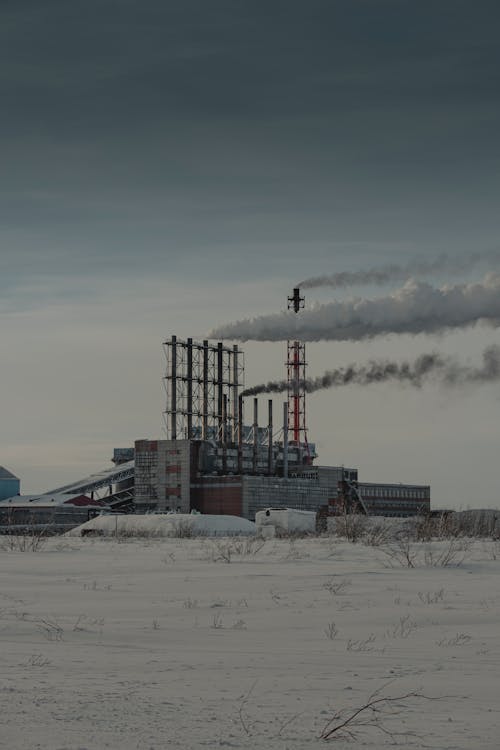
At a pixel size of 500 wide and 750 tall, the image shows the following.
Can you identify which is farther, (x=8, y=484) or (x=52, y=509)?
(x=8, y=484)

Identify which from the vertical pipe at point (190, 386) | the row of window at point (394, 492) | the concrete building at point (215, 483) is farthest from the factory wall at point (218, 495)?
the row of window at point (394, 492)

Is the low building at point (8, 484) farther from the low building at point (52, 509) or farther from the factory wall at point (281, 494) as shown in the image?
the factory wall at point (281, 494)

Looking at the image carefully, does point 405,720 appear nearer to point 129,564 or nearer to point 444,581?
point 444,581

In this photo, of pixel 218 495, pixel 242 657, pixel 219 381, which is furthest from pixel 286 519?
pixel 242 657

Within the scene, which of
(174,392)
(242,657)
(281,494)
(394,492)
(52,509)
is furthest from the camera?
(394,492)

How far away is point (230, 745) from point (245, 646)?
3787 mm

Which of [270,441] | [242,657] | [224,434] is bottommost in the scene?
[242,657]

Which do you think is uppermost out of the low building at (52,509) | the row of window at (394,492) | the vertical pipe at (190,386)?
the vertical pipe at (190,386)

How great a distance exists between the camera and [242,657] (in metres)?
8.12

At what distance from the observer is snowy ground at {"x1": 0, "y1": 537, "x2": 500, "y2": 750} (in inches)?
214

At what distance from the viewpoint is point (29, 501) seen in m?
133

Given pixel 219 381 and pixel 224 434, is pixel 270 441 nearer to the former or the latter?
pixel 224 434

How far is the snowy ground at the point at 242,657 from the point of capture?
17.9ft

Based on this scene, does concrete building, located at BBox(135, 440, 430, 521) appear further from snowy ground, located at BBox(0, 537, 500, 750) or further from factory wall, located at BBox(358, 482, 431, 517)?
snowy ground, located at BBox(0, 537, 500, 750)
